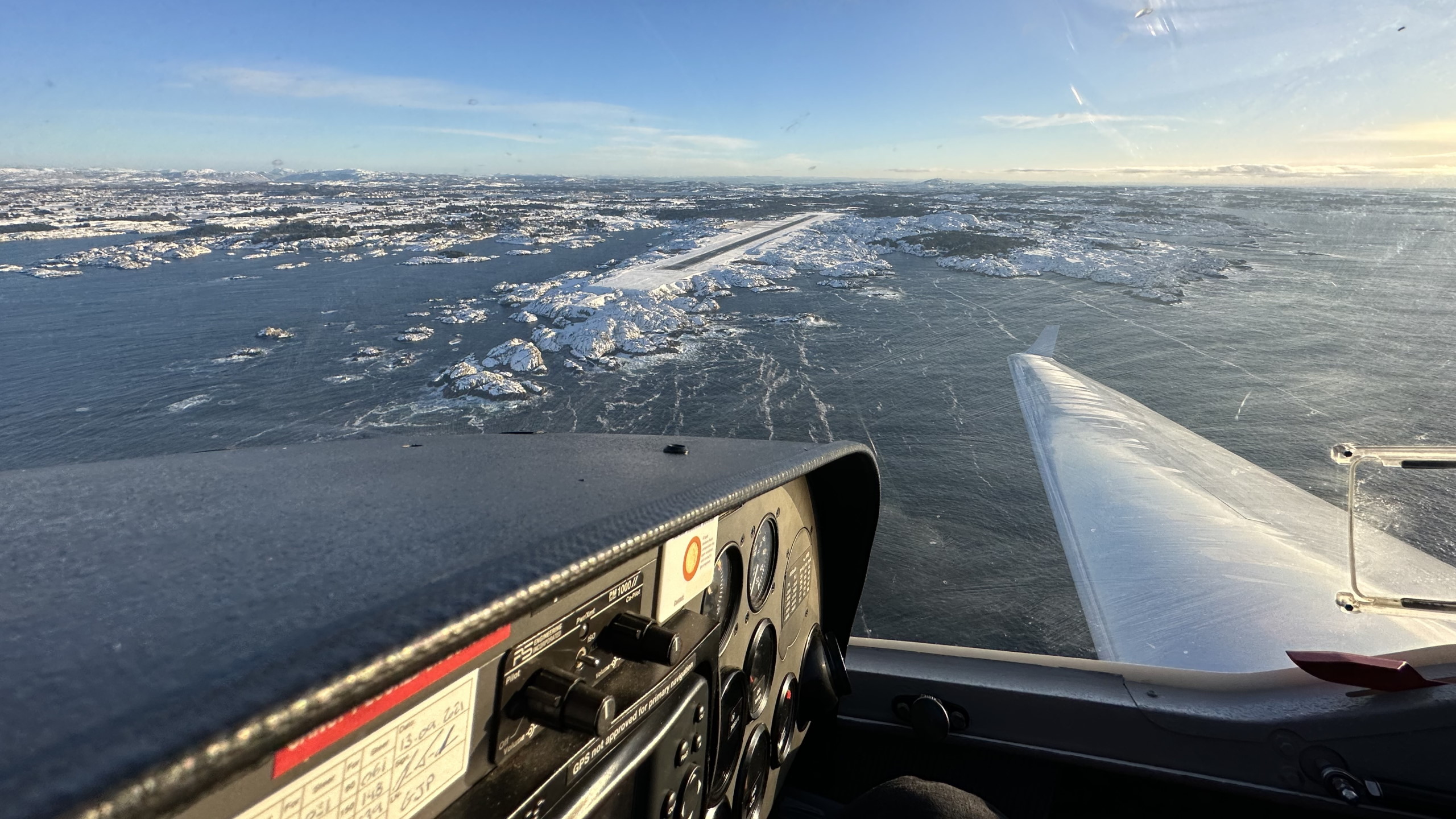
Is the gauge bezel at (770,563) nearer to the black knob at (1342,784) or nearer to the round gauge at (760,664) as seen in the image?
the round gauge at (760,664)

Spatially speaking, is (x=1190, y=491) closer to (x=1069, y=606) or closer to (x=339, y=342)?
(x=1069, y=606)

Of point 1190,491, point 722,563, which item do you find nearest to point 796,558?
point 722,563

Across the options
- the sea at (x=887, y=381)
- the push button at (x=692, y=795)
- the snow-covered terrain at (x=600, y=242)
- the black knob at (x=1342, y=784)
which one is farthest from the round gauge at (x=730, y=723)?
the snow-covered terrain at (x=600, y=242)

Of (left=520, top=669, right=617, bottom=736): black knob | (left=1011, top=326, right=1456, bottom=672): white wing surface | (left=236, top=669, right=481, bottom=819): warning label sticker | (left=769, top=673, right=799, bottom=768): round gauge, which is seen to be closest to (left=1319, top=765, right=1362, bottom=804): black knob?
(left=1011, top=326, right=1456, bottom=672): white wing surface

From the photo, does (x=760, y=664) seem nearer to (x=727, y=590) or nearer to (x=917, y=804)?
(x=727, y=590)

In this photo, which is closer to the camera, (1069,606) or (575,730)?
(575,730)

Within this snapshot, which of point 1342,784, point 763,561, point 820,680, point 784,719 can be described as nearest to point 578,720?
point 763,561
